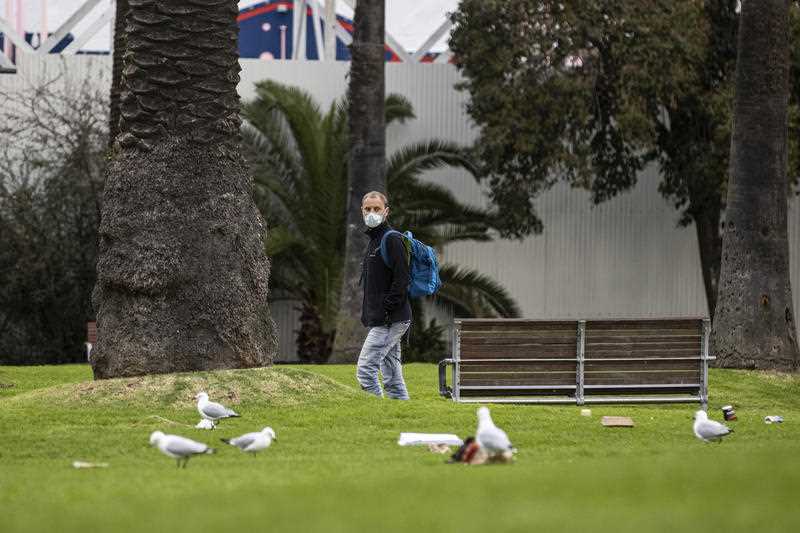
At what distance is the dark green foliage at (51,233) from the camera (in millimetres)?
25391

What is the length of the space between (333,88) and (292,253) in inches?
148

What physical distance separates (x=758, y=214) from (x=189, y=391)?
26.8 ft

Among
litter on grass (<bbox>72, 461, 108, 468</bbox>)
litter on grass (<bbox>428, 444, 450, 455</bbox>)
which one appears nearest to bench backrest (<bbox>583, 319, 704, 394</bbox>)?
litter on grass (<bbox>428, 444, 450, 455</bbox>)

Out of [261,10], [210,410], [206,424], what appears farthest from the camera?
[261,10]

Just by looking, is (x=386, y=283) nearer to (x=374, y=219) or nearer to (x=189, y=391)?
(x=374, y=219)

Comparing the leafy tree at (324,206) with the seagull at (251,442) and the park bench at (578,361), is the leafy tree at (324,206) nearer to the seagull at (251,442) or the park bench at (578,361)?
the park bench at (578,361)

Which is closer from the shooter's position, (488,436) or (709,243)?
(488,436)

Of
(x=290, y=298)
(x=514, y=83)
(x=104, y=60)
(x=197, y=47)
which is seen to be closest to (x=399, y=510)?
(x=197, y=47)

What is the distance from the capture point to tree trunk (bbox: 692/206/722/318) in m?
26.1

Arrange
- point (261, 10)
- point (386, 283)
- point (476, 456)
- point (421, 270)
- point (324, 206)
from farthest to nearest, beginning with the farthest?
point (261, 10)
point (324, 206)
point (421, 270)
point (386, 283)
point (476, 456)

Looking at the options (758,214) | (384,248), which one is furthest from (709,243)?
(384,248)

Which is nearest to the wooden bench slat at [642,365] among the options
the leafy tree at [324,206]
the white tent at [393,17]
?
the leafy tree at [324,206]

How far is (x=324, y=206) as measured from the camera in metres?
25.4

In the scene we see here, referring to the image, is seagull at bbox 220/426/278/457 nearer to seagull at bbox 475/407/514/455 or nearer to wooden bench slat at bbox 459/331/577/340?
seagull at bbox 475/407/514/455
